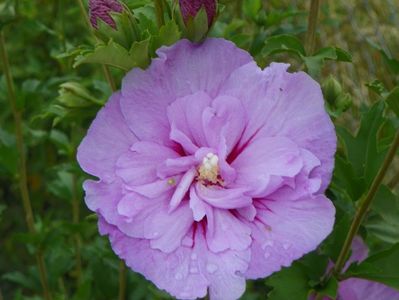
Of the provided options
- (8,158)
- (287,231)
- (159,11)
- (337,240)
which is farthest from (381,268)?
(8,158)

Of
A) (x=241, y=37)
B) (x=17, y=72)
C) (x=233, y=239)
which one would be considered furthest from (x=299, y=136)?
(x=17, y=72)

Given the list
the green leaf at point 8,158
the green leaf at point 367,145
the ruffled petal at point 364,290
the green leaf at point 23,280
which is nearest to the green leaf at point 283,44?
the green leaf at point 367,145

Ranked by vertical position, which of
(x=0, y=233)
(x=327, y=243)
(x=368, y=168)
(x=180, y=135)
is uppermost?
(x=180, y=135)

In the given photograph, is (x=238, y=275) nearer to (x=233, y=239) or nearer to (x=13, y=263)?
(x=233, y=239)

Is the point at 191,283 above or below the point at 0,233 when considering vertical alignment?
above

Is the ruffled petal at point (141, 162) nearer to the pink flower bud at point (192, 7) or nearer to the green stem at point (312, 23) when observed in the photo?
the pink flower bud at point (192, 7)

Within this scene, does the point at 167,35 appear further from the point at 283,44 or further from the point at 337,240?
the point at 337,240

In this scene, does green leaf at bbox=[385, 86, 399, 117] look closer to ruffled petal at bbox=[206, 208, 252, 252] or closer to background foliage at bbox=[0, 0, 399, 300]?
background foliage at bbox=[0, 0, 399, 300]
